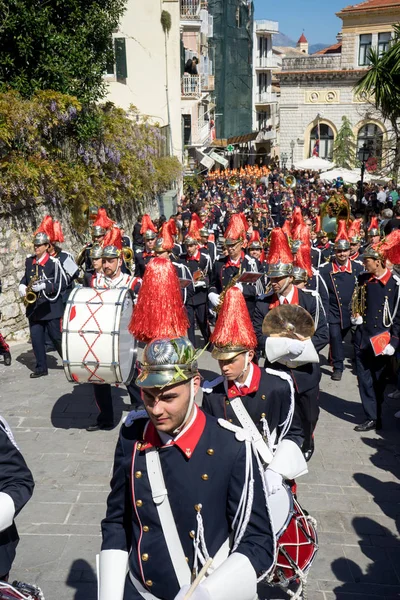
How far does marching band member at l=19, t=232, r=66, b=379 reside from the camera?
920 centimetres

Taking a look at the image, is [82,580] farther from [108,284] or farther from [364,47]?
[364,47]

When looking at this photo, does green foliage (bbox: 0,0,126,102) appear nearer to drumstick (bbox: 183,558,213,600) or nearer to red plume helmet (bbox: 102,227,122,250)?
red plume helmet (bbox: 102,227,122,250)

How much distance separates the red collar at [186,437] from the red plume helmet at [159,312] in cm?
69

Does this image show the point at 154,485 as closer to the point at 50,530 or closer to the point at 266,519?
the point at 266,519

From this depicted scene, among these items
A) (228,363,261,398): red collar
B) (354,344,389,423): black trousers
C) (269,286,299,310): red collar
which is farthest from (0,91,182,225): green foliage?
(228,363,261,398): red collar

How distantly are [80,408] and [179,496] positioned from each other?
5.72m

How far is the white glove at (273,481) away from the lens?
11.3 ft

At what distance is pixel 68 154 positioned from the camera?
555 inches

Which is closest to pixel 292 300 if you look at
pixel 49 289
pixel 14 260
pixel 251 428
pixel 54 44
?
pixel 251 428

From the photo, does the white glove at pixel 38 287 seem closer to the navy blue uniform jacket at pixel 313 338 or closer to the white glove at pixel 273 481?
the navy blue uniform jacket at pixel 313 338

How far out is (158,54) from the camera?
29.2 meters

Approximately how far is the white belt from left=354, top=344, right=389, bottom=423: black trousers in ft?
12.3

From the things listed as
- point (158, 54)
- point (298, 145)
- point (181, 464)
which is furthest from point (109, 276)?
point (298, 145)

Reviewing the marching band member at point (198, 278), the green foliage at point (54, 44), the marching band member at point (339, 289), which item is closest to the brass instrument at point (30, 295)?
the marching band member at point (198, 278)
